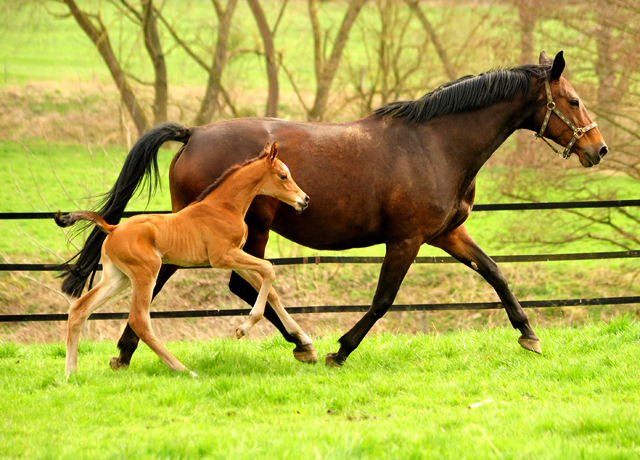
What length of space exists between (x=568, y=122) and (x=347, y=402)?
9.90 feet

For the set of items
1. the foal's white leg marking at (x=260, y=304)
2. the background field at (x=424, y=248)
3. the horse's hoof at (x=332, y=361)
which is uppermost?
the foal's white leg marking at (x=260, y=304)

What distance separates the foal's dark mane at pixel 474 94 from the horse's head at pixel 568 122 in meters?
0.14

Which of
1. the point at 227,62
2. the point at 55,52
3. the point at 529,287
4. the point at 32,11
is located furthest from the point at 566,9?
the point at 55,52

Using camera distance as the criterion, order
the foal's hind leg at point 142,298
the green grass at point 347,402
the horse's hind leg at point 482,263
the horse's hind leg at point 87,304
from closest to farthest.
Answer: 1. the green grass at point 347,402
2. the foal's hind leg at point 142,298
3. the horse's hind leg at point 87,304
4. the horse's hind leg at point 482,263

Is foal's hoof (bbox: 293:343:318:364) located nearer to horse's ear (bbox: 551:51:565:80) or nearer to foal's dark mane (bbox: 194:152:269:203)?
foal's dark mane (bbox: 194:152:269:203)

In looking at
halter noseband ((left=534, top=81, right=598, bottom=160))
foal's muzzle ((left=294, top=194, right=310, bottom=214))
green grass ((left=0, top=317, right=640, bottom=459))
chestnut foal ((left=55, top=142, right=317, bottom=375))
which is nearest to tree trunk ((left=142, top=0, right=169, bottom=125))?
green grass ((left=0, top=317, right=640, bottom=459))

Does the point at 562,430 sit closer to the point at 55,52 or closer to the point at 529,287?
the point at 529,287

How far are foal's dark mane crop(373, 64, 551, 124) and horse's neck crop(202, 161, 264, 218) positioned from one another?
4.48 ft

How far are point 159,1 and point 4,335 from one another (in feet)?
37.2

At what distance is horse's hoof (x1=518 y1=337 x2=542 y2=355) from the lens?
17.8ft

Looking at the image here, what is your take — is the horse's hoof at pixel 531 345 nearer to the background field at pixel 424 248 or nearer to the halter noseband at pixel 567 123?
the halter noseband at pixel 567 123

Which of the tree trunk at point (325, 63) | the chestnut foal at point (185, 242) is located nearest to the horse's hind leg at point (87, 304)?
the chestnut foal at point (185, 242)

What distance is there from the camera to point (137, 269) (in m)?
4.76

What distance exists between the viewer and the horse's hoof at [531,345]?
543cm
